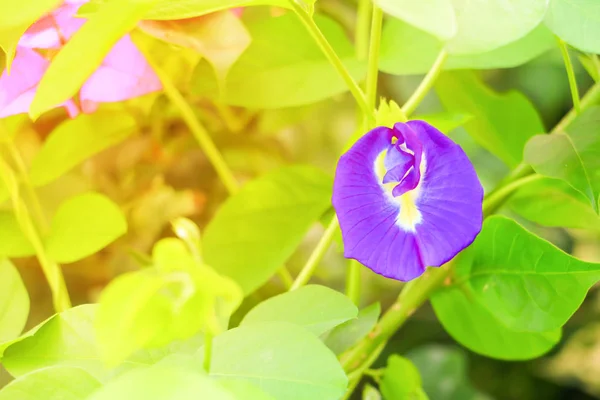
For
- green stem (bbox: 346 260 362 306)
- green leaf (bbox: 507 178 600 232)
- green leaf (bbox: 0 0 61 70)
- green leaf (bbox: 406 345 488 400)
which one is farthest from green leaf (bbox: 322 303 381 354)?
green leaf (bbox: 406 345 488 400)

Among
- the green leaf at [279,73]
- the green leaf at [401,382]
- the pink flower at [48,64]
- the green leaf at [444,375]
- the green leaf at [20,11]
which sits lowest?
the green leaf at [444,375]

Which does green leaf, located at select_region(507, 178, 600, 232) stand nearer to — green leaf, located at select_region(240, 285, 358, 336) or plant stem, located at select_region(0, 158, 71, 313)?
green leaf, located at select_region(240, 285, 358, 336)

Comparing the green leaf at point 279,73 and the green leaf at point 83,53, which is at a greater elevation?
the green leaf at point 83,53

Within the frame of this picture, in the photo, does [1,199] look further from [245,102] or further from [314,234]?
[314,234]

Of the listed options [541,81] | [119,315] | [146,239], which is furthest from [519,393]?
[119,315]

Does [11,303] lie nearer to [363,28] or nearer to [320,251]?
[320,251]

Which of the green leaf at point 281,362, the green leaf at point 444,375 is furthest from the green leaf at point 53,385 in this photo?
the green leaf at point 444,375

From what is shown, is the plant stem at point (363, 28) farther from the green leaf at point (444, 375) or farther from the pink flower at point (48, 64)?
the green leaf at point (444, 375)
